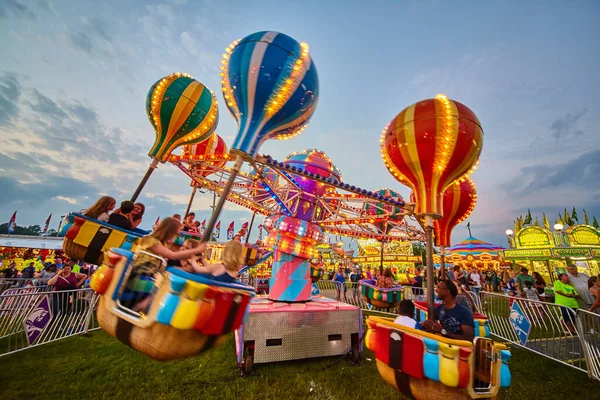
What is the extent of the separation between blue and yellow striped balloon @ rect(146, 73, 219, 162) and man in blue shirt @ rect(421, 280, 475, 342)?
498cm

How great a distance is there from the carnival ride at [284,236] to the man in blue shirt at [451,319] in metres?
0.23

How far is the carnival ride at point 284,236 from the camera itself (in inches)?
82.2

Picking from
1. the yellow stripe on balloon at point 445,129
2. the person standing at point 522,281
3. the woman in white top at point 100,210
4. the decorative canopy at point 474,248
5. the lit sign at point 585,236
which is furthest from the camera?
the decorative canopy at point 474,248

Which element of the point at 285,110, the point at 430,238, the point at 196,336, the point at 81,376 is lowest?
the point at 81,376

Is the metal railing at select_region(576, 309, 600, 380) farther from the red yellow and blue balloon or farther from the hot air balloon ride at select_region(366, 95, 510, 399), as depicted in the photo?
the hot air balloon ride at select_region(366, 95, 510, 399)

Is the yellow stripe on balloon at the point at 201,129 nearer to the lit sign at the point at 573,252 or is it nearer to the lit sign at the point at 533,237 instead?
the lit sign at the point at 573,252

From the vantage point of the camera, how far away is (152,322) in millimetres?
1985

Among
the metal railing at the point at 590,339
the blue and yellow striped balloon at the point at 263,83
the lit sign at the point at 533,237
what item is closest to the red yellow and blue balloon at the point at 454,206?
the metal railing at the point at 590,339

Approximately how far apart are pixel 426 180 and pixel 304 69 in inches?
104

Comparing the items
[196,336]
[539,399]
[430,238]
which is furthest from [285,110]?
[539,399]

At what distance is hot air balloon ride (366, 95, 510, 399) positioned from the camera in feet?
7.06

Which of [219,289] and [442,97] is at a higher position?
[442,97]

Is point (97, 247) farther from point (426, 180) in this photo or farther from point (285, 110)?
point (426, 180)

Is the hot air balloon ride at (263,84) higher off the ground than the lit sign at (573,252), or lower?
lower
